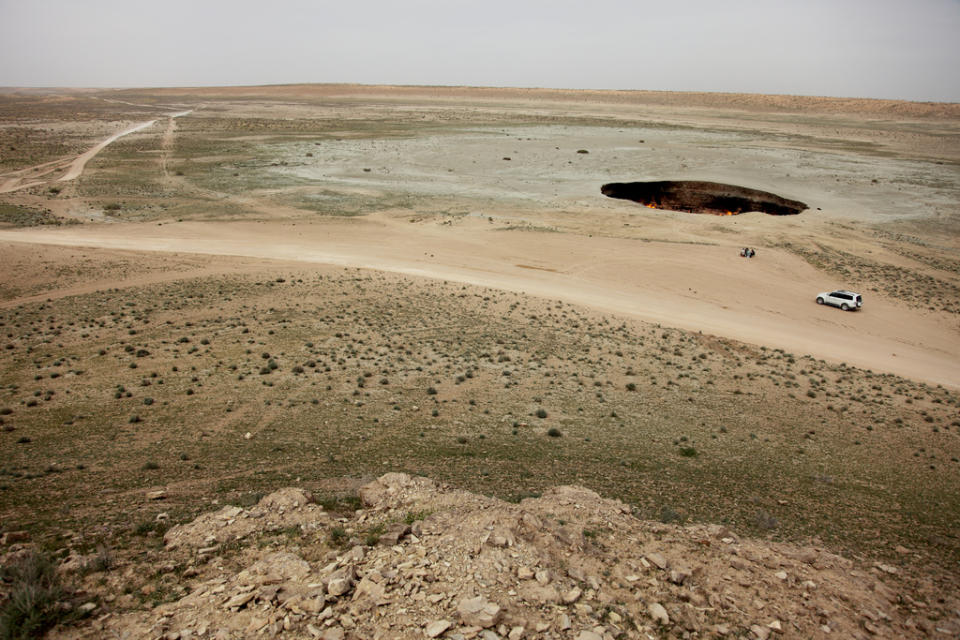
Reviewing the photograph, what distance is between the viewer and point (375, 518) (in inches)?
416

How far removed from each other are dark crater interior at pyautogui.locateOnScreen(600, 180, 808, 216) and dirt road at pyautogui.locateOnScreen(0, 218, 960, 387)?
55.0 feet

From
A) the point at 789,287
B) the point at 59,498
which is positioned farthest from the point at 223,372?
the point at 789,287

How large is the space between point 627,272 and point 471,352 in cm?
1889

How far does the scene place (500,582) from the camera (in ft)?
27.6

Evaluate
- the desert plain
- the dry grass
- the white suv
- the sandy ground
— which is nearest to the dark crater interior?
the sandy ground

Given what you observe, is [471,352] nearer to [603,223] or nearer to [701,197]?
[603,223]

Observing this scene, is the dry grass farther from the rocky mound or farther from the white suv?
the white suv

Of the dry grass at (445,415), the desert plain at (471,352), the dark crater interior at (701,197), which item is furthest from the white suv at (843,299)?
the dark crater interior at (701,197)

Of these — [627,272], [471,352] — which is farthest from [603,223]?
[471,352]

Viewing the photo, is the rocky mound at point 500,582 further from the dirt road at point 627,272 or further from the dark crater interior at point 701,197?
the dark crater interior at point 701,197

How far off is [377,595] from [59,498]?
8051 mm

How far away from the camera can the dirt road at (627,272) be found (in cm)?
2848

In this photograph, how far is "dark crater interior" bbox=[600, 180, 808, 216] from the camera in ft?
183

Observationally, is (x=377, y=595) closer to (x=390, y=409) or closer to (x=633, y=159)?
(x=390, y=409)
